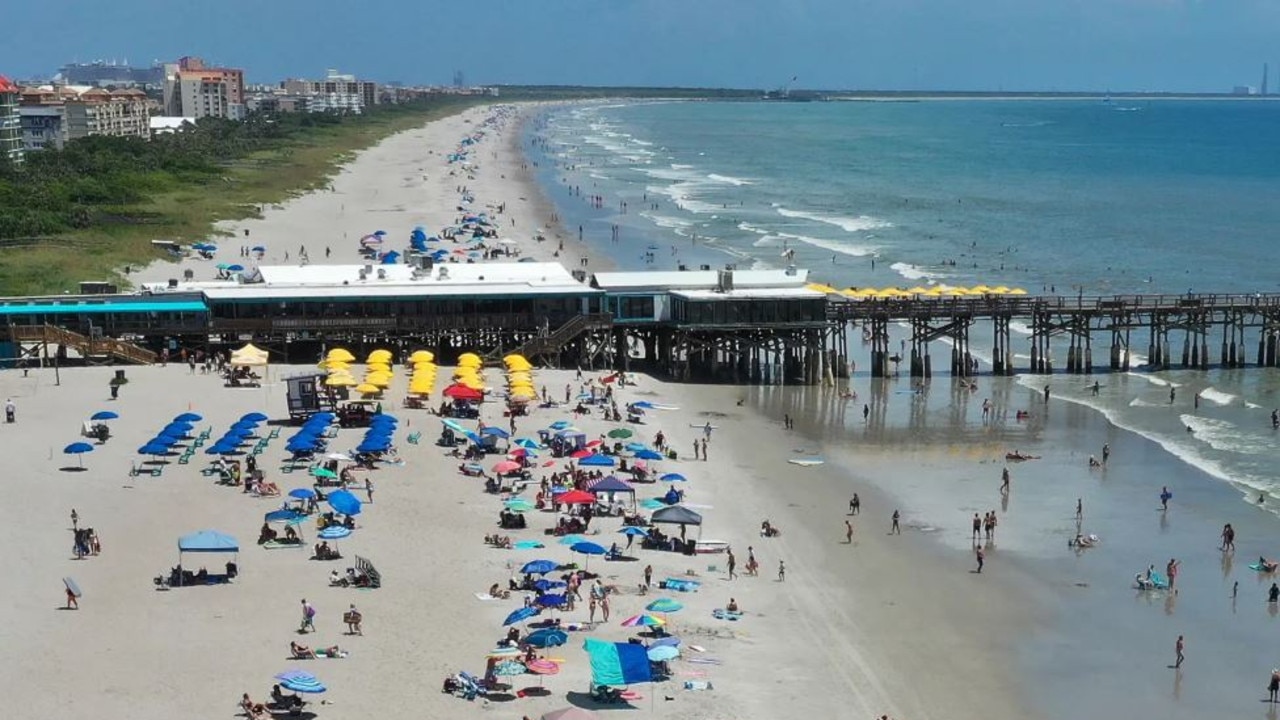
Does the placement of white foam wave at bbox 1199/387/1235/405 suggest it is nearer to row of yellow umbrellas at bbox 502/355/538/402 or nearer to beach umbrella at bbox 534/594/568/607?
row of yellow umbrellas at bbox 502/355/538/402

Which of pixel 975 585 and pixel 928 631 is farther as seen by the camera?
pixel 975 585

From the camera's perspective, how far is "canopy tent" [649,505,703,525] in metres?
36.7

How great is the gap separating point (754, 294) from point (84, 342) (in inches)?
924

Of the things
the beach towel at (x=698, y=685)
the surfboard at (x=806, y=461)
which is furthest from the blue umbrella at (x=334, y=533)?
the surfboard at (x=806, y=461)

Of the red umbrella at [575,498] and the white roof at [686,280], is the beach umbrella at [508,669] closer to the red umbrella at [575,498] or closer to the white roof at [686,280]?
the red umbrella at [575,498]

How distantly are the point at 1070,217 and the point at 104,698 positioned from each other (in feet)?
342

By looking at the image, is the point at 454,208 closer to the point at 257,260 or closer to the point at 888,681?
the point at 257,260

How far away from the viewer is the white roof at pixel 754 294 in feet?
187

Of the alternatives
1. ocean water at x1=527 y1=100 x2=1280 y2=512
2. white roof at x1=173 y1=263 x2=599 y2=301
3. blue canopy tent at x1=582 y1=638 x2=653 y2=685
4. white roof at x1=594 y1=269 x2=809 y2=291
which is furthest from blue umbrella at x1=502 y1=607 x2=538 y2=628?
white roof at x1=594 y1=269 x2=809 y2=291

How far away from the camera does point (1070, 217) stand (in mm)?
121125

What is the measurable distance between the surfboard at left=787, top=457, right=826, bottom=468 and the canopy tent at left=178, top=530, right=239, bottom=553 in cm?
1894

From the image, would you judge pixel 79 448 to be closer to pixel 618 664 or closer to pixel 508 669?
pixel 508 669

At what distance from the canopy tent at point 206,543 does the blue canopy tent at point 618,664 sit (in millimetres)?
9194

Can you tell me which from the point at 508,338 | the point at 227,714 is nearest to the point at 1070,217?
the point at 508,338
